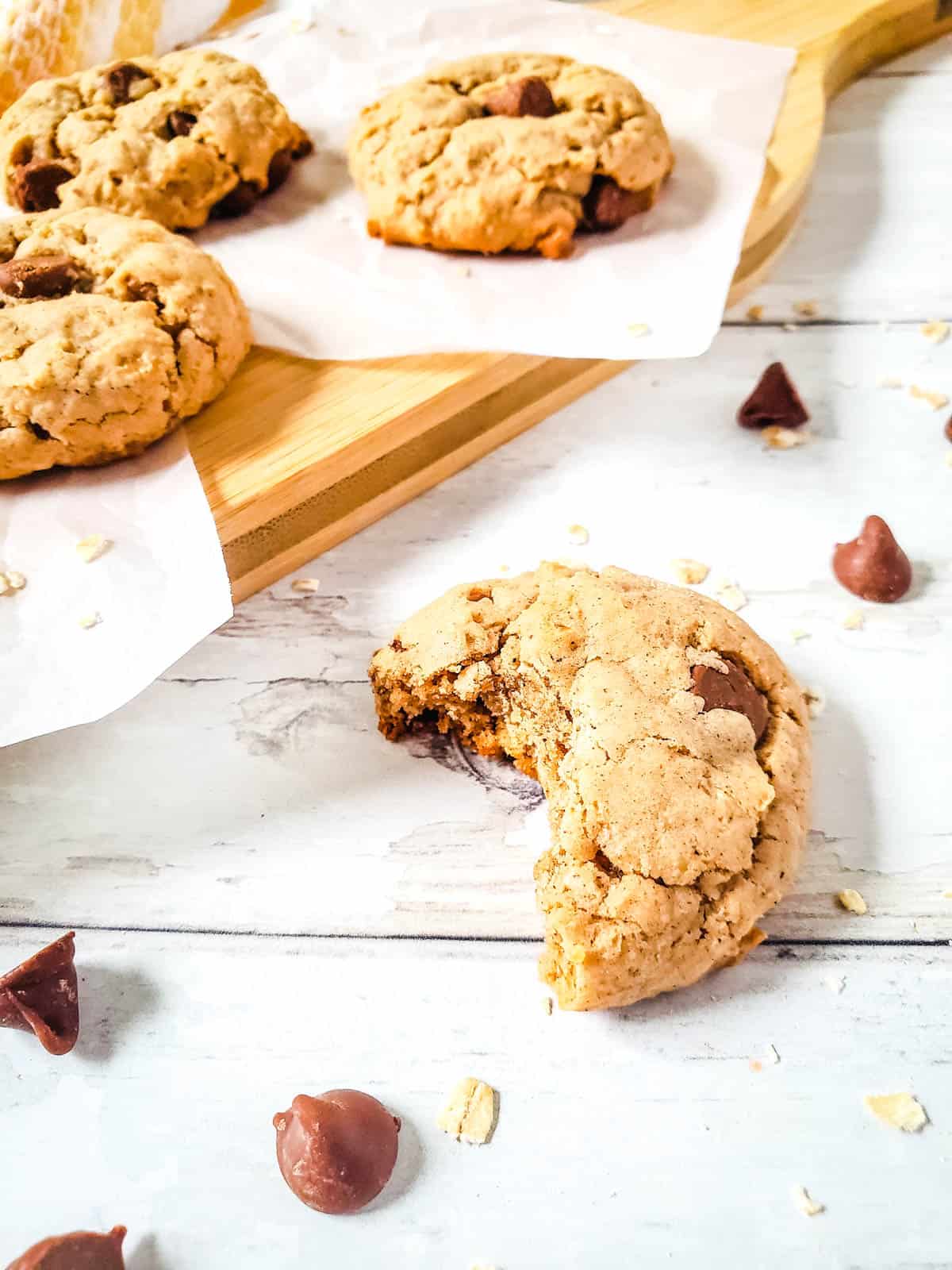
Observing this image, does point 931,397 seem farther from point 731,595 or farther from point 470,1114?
point 470,1114

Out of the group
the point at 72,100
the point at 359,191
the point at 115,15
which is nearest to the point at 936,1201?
the point at 359,191

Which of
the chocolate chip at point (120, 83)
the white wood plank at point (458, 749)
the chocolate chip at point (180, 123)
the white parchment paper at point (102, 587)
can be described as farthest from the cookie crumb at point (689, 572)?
the chocolate chip at point (120, 83)

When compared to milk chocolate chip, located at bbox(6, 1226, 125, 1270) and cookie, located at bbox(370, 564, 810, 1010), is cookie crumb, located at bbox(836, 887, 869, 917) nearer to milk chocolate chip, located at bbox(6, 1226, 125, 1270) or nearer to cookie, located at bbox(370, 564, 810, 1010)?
cookie, located at bbox(370, 564, 810, 1010)

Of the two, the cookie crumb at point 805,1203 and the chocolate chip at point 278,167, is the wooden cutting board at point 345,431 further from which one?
the cookie crumb at point 805,1203

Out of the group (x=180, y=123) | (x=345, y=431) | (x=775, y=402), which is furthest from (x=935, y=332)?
(x=180, y=123)

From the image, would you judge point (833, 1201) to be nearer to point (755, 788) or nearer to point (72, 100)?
point (755, 788)

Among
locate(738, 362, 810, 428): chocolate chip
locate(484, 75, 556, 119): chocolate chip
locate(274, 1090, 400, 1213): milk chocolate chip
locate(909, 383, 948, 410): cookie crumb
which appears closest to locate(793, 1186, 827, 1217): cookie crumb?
locate(274, 1090, 400, 1213): milk chocolate chip
